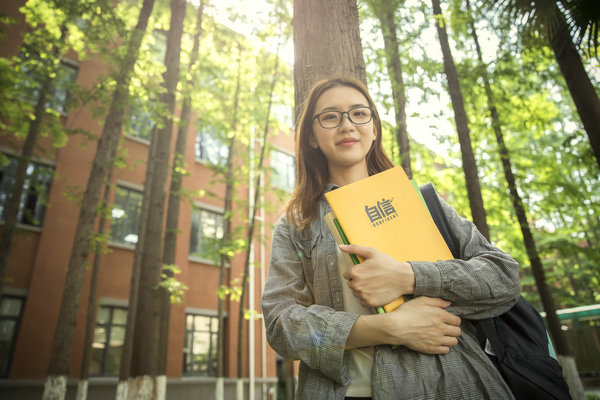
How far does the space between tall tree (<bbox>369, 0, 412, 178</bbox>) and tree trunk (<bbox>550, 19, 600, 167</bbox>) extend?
7.81ft

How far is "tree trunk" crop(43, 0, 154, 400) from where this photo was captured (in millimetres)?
5759

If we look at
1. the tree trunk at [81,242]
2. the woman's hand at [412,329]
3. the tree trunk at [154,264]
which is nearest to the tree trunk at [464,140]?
the woman's hand at [412,329]

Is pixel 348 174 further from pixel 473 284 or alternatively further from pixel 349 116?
pixel 473 284

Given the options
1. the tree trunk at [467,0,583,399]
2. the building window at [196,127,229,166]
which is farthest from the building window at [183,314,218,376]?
the tree trunk at [467,0,583,399]

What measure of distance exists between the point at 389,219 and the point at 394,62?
6.26 metres

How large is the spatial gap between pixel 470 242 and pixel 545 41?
6.54 meters

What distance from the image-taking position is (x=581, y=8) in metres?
4.01

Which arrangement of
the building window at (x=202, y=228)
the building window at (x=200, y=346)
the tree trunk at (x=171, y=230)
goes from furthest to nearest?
the building window at (x=202, y=228)
the building window at (x=200, y=346)
the tree trunk at (x=171, y=230)

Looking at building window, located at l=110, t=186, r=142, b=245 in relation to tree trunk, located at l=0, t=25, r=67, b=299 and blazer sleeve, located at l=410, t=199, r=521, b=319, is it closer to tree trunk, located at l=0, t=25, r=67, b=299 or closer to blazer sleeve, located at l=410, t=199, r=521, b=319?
tree trunk, located at l=0, t=25, r=67, b=299

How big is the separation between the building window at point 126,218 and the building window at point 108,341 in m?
2.40

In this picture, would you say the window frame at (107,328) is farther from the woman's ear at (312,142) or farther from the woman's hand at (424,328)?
the woman's hand at (424,328)

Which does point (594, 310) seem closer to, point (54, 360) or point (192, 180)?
point (192, 180)

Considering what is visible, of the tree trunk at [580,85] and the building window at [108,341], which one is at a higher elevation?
the tree trunk at [580,85]

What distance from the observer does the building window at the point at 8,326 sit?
31.3 feet
